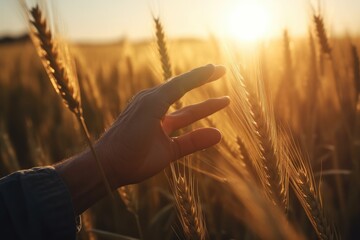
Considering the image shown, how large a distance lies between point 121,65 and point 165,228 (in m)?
2.17

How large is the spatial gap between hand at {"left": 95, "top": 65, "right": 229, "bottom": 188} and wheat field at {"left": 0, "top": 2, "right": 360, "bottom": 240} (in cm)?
8

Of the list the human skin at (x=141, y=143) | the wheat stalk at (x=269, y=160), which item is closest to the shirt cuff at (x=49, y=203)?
the human skin at (x=141, y=143)

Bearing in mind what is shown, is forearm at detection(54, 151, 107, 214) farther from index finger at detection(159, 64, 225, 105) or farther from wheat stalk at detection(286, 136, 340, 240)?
wheat stalk at detection(286, 136, 340, 240)

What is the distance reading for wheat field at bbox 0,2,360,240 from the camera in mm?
1142

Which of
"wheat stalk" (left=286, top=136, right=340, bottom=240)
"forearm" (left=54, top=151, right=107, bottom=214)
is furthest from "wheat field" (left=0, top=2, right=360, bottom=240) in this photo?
"forearm" (left=54, top=151, right=107, bottom=214)

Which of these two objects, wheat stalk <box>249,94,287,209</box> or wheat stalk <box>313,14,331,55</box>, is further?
wheat stalk <box>313,14,331,55</box>

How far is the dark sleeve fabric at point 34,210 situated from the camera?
1.27 meters

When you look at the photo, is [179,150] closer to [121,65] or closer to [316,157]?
[316,157]

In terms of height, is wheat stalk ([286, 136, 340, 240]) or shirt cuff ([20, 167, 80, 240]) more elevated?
shirt cuff ([20, 167, 80, 240])

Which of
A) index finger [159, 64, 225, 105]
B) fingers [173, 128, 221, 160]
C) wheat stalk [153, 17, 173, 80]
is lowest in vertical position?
fingers [173, 128, 221, 160]

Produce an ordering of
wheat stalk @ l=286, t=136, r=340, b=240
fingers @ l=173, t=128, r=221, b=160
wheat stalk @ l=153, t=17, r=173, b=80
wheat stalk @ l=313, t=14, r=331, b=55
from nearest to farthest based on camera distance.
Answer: wheat stalk @ l=286, t=136, r=340, b=240
fingers @ l=173, t=128, r=221, b=160
wheat stalk @ l=153, t=17, r=173, b=80
wheat stalk @ l=313, t=14, r=331, b=55

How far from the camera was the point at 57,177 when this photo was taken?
1.38 m

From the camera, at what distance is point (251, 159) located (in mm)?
1467

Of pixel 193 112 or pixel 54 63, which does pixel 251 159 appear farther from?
pixel 54 63
